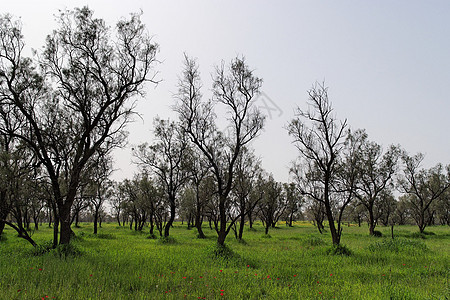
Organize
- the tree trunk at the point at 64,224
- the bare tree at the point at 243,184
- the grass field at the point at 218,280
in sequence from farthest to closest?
1. the bare tree at the point at 243,184
2. the tree trunk at the point at 64,224
3. the grass field at the point at 218,280

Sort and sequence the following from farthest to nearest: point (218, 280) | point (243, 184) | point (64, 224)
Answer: point (243, 184) < point (64, 224) < point (218, 280)

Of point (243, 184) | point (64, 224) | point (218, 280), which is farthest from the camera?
point (243, 184)

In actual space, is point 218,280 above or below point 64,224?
below

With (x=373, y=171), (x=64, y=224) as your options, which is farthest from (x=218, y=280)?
(x=373, y=171)

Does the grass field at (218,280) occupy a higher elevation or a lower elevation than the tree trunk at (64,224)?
lower

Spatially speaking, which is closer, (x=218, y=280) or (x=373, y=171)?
(x=218, y=280)

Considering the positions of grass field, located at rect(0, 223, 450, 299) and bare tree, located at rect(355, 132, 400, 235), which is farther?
bare tree, located at rect(355, 132, 400, 235)

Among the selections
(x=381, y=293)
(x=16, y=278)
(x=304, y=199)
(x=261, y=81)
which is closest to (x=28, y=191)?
(x=16, y=278)

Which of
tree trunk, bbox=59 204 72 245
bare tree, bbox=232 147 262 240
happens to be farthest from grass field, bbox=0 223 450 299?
bare tree, bbox=232 147 262 240

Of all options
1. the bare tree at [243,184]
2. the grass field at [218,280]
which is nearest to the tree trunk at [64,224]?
the grass field at [218,280]

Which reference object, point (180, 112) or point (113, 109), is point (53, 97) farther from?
point (180, 112)

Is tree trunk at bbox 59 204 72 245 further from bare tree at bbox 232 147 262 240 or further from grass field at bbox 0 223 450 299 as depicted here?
bare tree at bbox 232 147 262 240

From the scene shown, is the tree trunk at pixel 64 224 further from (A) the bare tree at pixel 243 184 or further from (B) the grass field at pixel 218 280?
(A) the bare tree at pixel 243 184

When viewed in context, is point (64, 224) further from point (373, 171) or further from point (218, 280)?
point (373, 171)
